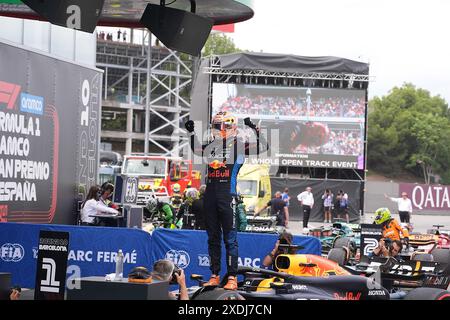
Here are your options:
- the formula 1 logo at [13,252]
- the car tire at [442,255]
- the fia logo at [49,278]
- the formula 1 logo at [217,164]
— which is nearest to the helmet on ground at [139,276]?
the formula 1 logo at [217,164]

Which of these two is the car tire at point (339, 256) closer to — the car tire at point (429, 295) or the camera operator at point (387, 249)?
the camera operator at point (387, 249)

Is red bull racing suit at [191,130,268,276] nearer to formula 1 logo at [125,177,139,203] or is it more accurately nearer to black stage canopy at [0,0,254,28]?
black stage canopy at [0,0,254,28]

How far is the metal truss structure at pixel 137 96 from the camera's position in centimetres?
6856

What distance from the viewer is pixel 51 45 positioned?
18156mm

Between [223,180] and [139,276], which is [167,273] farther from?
[223,180]

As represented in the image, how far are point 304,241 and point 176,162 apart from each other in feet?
82.0

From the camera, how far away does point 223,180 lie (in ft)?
30.5

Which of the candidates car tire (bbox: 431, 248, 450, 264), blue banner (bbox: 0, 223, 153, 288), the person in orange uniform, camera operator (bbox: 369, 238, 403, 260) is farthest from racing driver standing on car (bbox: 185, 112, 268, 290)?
car tire (bbox: 431, 248, 450, 264)

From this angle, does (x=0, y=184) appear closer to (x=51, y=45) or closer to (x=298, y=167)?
(x=51, y=45)

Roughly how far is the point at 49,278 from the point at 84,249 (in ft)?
12.1

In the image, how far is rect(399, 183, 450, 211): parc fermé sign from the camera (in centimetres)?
5225

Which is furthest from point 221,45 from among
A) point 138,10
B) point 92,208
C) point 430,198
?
point 138,10

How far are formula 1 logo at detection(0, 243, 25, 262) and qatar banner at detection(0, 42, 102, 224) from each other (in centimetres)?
128
